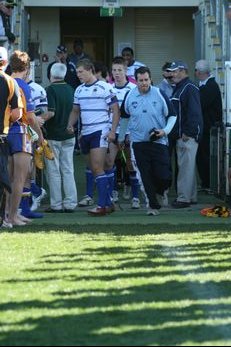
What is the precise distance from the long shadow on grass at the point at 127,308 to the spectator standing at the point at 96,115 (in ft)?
10.6

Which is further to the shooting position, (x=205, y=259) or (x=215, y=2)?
(x=215, y=2)

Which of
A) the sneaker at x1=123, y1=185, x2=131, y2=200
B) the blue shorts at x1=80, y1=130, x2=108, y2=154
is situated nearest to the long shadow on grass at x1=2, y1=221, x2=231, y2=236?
the blue shorts at x1=80, y1=130, x2=108, y2=154

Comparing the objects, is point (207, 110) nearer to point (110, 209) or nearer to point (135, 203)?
point (135, 203)

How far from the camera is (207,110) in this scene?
49.5 ft

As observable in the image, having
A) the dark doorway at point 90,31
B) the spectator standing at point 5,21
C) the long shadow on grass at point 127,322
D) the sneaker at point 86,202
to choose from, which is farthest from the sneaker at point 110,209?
the dark doorway at point 90,31

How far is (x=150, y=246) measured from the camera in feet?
32.1

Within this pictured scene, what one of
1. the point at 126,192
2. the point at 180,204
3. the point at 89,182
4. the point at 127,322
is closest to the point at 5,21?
the point at 126,192

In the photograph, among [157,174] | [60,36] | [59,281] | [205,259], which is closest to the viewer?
[59,281]

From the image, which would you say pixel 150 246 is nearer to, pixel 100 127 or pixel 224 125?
pixel 100 127

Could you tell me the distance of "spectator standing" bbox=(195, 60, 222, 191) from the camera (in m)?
15.0

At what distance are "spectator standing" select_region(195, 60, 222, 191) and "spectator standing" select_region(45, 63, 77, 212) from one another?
2.74 metres

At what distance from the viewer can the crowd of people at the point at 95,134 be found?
36.3 ft

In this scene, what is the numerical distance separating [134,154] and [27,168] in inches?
60.5

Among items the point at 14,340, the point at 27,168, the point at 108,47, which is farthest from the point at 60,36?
the point at 14,340
